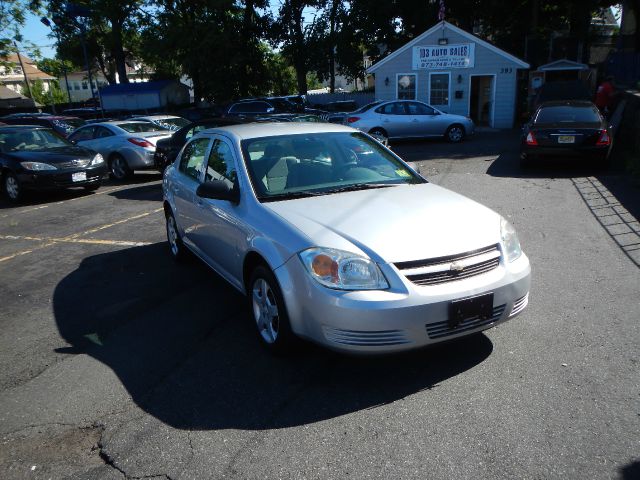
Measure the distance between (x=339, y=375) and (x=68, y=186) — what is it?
958 cm

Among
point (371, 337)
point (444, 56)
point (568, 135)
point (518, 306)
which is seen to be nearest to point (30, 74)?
point (444, 56)

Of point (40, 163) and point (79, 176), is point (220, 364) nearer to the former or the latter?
point (79, 176)

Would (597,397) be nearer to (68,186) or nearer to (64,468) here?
(64,468)

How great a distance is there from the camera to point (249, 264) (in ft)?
13.2

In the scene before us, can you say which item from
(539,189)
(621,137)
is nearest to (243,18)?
(621,137)

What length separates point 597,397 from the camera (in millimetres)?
3178

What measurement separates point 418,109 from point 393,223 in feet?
52.0

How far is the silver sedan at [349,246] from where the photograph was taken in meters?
3.17

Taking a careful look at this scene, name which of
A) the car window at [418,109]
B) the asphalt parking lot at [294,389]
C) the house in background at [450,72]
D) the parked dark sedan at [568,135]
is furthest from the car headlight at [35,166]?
the house in background at [450,72]

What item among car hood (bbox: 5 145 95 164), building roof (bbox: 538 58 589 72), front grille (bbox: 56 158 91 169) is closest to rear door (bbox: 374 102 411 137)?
car hood (bbox: 5 145 95 164)

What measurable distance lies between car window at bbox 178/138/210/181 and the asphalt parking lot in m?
1.18

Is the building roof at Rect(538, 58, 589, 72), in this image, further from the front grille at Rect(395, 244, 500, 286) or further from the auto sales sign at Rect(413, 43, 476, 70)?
the front grille at Rect(395, 244, 500, 286)

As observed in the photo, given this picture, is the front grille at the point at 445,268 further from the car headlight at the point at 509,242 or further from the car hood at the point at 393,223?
the car headlight at the point at 509,242

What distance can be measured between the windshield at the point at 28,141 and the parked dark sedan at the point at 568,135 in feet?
34.7
